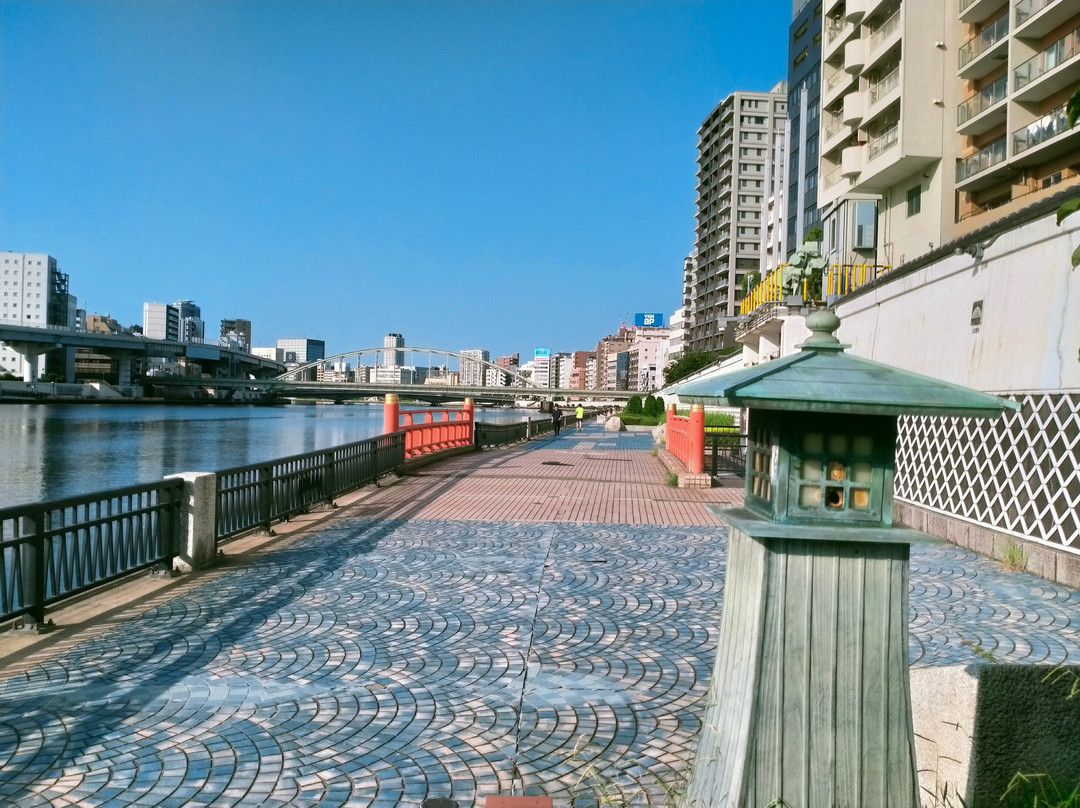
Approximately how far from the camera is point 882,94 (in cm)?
2833

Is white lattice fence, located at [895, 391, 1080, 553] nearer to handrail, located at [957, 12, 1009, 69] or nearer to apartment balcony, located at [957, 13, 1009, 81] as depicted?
apartment balcony, located at [957, 13, 1009, 81]

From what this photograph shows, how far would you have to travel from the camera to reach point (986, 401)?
9.73 ft

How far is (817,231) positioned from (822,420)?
2872cm

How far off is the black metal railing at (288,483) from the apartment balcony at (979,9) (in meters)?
22.9

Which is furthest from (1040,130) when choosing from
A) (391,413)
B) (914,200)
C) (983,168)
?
(391,413)

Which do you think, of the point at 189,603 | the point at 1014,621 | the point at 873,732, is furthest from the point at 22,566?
the point at 1014,621

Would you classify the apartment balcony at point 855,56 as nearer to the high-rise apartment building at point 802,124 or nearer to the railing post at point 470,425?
the railing post at point 470,425

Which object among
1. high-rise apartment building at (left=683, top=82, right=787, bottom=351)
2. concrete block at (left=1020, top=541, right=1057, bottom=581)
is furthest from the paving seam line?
high-rise apartment building at (left=683, top=82, right=787, bottom=351)

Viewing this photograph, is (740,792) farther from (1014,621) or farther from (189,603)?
(189,603)

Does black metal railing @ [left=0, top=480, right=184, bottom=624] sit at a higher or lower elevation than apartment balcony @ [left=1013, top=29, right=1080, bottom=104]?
lower

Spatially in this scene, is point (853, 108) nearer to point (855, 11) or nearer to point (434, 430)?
point (855, 11)

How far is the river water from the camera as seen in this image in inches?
1174

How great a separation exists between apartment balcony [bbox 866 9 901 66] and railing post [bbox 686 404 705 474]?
17.7 meters

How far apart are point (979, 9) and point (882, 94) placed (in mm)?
3733
